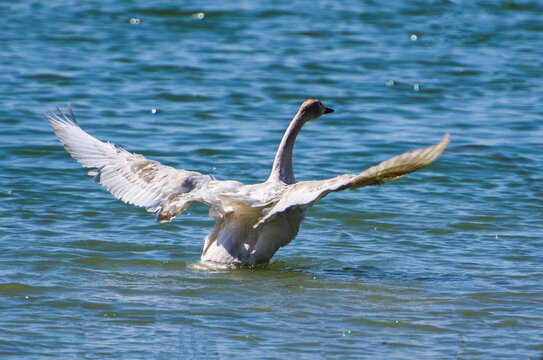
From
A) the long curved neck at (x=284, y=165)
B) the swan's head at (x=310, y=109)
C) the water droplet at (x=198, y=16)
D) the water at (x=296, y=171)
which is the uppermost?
the water droplet at (x=198, y=16)

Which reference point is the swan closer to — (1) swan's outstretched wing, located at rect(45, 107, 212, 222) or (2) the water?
(1) swan's outstretched wing, located at rect(45, 107, 212, 222)

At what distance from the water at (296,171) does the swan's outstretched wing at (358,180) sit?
0.73m

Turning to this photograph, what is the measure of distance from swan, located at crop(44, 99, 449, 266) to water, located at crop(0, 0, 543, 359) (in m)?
0.29

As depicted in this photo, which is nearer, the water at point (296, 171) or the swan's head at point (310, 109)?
the water at point (296, 171)

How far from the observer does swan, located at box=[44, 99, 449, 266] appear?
6766 millimetres

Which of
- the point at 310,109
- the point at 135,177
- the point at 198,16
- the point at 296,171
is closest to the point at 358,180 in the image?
the point at 310,109

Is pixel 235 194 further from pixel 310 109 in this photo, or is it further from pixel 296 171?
pixel 296 171

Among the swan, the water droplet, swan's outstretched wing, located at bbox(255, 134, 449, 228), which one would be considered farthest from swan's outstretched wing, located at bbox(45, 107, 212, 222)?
the water droplet

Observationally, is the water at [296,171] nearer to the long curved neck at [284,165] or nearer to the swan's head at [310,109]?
the long curved neck at [284,165]

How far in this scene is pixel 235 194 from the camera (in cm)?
728

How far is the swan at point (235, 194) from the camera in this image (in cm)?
677

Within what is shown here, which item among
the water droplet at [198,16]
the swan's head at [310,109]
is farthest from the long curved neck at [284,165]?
the water droplet at [198,16]

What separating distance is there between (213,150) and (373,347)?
663 cm

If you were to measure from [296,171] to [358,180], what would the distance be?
5.03 m
